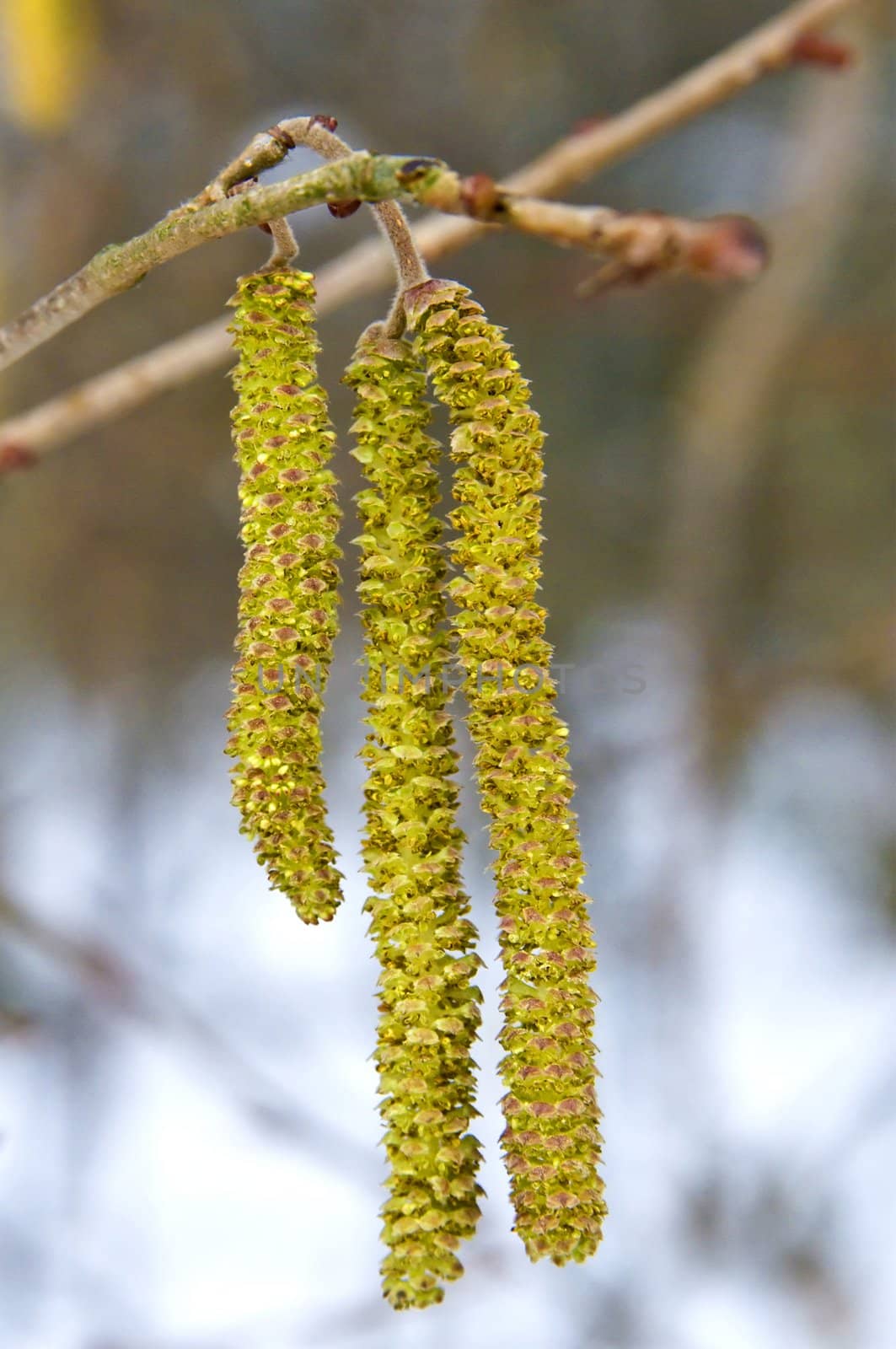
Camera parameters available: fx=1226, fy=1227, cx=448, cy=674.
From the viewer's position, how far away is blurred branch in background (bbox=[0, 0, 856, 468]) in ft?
3.58

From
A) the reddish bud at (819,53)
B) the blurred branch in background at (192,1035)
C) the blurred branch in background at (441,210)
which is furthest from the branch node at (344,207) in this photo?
the blurred branch in background at (192,1035)

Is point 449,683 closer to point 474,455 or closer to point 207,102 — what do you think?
point 474,455

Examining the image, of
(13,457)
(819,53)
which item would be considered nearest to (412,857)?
(13,457)

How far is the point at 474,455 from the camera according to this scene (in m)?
0.65

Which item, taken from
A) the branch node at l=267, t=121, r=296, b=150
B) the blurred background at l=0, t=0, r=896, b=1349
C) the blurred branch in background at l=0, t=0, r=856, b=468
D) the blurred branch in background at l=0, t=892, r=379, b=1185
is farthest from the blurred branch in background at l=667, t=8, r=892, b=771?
the branch node at l=267, t=121, r=296, b=150

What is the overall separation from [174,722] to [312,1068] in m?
0.91

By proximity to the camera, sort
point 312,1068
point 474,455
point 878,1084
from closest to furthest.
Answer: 1. point 474,455
2. point 878,1084
3. point 312,1068

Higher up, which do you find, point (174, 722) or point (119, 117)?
point (119, 117)

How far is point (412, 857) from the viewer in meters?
0.72

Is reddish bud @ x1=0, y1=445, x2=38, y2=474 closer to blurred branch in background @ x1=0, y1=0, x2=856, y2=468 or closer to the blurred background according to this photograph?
blurred branch in background @ x1=0, y1=0, x2=856, y2=468

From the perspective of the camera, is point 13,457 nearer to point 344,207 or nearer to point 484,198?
point 344,207

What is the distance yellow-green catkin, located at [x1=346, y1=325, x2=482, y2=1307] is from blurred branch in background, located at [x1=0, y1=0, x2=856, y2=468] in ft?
1.40

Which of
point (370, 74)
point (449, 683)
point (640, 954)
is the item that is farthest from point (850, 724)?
point (449, 683)

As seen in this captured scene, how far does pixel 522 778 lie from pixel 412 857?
0.27ft
